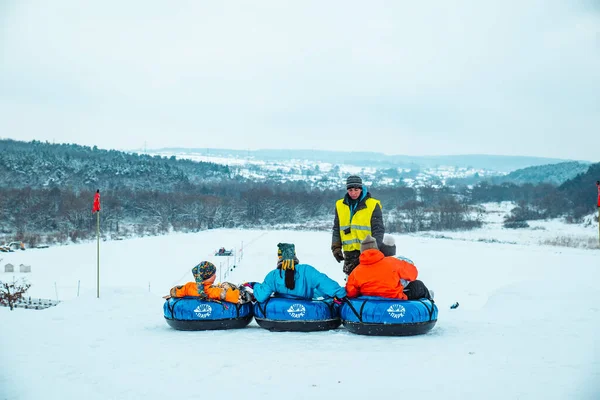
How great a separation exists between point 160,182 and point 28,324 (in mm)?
108044

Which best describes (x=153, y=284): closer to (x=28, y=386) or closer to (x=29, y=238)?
(x=28, y=386)

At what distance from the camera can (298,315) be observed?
21.7 feet

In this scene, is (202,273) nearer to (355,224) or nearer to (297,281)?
(297,281)

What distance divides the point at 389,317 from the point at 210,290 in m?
2.36

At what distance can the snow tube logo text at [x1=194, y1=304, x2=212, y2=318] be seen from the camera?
6.99m

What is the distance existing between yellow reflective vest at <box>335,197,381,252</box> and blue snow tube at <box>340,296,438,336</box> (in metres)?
1.08

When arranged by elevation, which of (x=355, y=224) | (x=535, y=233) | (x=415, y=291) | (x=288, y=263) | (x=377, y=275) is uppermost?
(x=355, y=224)

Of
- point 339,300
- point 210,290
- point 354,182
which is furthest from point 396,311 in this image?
point 210,290

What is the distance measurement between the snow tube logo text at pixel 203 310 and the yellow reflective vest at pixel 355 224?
6.60 ft

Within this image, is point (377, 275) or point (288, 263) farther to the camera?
point (288, 263)

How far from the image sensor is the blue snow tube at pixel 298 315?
21.7ft

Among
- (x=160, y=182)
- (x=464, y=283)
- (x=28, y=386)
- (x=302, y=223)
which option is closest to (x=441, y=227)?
(x=302, y=223)

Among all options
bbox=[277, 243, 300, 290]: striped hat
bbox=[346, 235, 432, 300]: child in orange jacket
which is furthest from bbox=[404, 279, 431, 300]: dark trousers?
bbox=[277, 243, 300, 290]: striped hat

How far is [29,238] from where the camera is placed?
5891 cm
